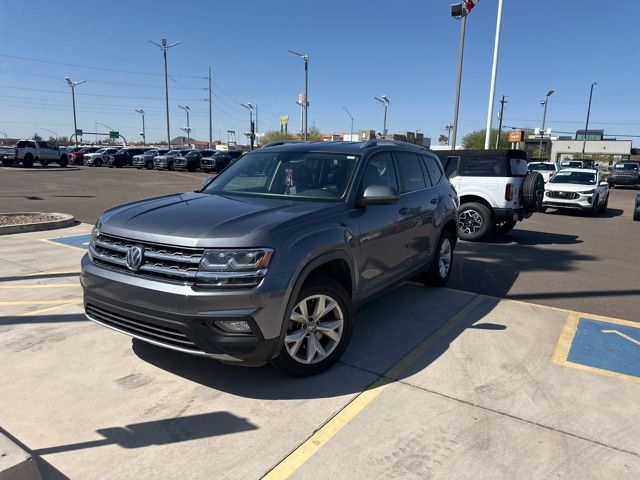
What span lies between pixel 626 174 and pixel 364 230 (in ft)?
113

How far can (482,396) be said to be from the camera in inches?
139

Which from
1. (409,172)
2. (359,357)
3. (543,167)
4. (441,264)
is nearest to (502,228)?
(441,264)

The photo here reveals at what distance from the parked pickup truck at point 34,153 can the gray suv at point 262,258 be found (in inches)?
1544

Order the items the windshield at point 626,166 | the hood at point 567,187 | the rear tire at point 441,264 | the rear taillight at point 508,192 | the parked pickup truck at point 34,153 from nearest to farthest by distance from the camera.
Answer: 1. the rear tire at point 441,264
2. the rear taillight at point 508,192
3. the hood at point 567,187
4. the windshield at point 626,166
5. the parked pickup truck at point 34,153

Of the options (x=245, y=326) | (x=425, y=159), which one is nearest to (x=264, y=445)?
(x=245, y=326)

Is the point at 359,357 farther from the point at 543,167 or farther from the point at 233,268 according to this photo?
the point at 543,167

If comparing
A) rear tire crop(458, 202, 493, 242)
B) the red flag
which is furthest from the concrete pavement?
the red flag

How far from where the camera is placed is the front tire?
348cm

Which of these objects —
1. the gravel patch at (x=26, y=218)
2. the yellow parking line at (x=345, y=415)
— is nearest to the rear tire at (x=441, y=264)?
the yellow parking line at (x=345, y=415)

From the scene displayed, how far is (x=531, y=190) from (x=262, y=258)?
27.0ft

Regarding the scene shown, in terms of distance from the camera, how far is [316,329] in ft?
12.0

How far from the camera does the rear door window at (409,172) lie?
5168 millimetres

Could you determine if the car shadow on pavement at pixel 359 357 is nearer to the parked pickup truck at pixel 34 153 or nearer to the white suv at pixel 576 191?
the white suv at pixel 576 191

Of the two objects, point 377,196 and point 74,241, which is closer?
point 377,196
